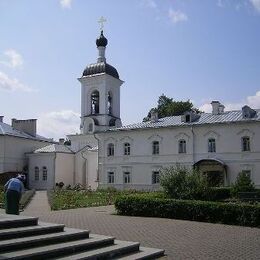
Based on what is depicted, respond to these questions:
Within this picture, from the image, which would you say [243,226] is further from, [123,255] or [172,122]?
[172,122]

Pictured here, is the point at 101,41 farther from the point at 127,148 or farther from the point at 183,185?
the point at 183,185

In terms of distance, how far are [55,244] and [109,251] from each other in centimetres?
122

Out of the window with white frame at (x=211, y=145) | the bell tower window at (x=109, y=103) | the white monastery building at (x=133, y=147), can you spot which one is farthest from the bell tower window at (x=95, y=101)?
the window with white frame at (x=211, y=145)

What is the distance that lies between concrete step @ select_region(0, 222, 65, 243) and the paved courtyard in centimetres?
284

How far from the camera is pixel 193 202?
59.6ft

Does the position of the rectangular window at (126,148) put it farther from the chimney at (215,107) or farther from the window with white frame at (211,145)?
the chimney at (215,107)

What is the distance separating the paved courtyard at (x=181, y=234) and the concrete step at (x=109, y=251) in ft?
3.15

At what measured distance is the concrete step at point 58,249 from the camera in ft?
27.7

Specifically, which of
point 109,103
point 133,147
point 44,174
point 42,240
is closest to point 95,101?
point 109,103

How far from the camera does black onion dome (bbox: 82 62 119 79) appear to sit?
5284 centimetres

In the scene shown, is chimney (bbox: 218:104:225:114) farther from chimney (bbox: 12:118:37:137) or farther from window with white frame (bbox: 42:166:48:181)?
chimney (bbox: 12:118:37:137)

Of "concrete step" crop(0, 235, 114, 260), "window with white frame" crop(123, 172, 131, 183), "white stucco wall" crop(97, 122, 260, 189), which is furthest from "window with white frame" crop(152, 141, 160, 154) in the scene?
"concrete step" crop(0, 235, 114, 260)

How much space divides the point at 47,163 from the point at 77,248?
41.9m

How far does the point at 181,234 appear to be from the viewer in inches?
557
